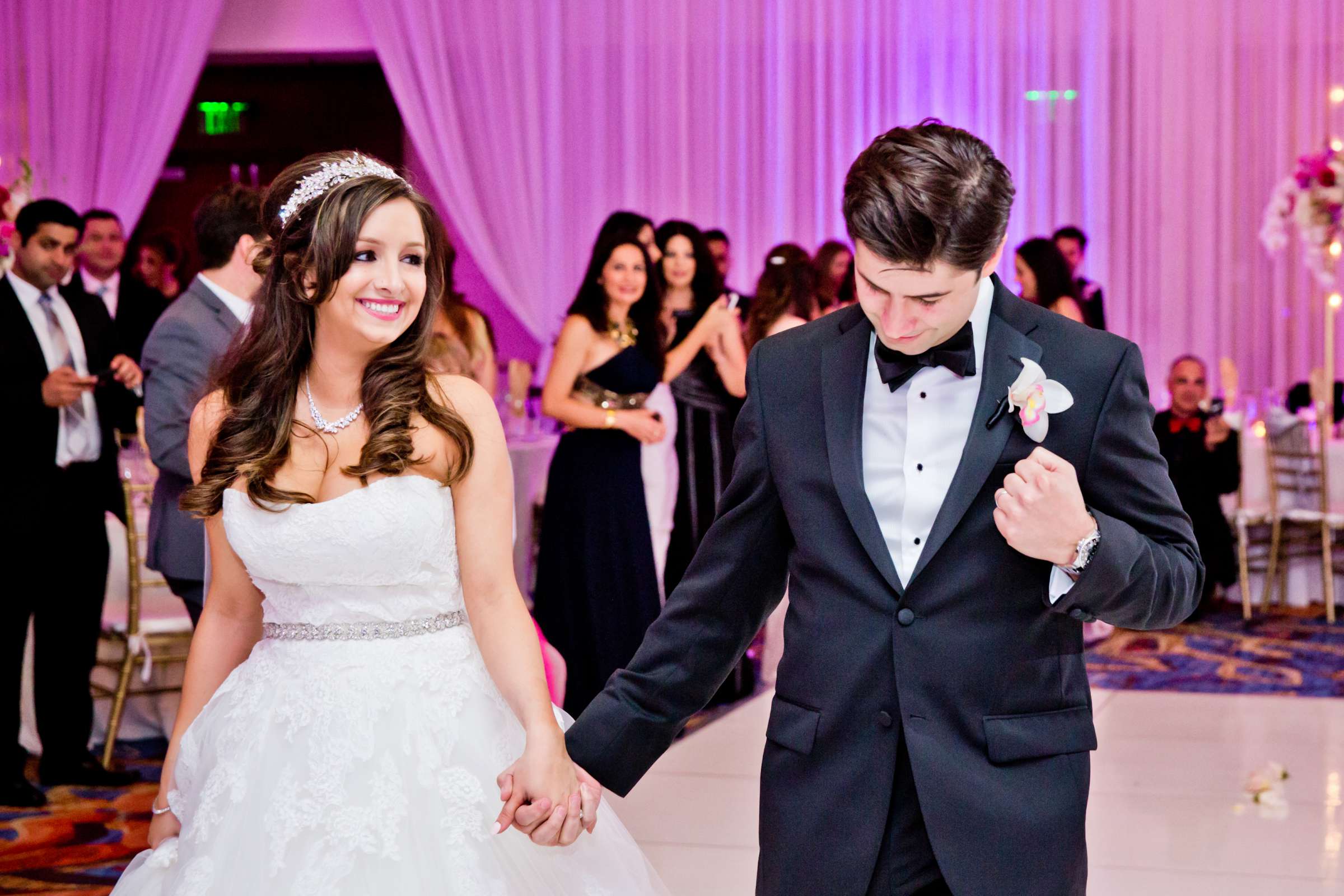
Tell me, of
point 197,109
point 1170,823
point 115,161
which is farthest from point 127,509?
point 197,109

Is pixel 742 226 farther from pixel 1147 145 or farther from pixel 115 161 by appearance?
pixel 115 161

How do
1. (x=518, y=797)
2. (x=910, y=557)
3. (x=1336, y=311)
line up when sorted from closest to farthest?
(x=910, y=557)
(x=518, y=797)
(x=1336, y=311)

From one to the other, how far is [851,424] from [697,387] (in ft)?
13.3

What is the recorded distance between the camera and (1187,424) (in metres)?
7.78

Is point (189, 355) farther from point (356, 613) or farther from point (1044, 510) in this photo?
point (1044, 510)

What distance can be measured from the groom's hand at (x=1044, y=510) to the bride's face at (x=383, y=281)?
→ 1.01m

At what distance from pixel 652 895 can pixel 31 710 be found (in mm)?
3827

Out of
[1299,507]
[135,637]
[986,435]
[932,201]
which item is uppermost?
[932,201]

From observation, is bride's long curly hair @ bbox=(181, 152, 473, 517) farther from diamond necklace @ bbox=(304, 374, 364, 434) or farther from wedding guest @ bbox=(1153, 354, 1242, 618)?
wedding guest @ bbox=(1153, 354, 1242, 618)

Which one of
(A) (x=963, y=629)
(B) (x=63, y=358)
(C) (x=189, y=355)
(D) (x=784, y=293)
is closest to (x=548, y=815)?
(A) (x=963, y=629)

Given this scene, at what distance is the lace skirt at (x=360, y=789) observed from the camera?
2012mm

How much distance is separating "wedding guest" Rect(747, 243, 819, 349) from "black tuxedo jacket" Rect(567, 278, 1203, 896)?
13.3ft

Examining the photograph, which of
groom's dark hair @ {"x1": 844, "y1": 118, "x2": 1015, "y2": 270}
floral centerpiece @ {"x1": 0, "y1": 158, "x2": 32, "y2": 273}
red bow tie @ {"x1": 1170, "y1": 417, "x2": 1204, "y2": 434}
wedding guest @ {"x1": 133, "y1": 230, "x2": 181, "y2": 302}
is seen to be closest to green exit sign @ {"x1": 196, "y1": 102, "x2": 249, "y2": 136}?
wedding guest @ {"x1": 133, "y1": 230, "x2": 181, "y2": 302}

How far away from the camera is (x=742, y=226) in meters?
9.87
